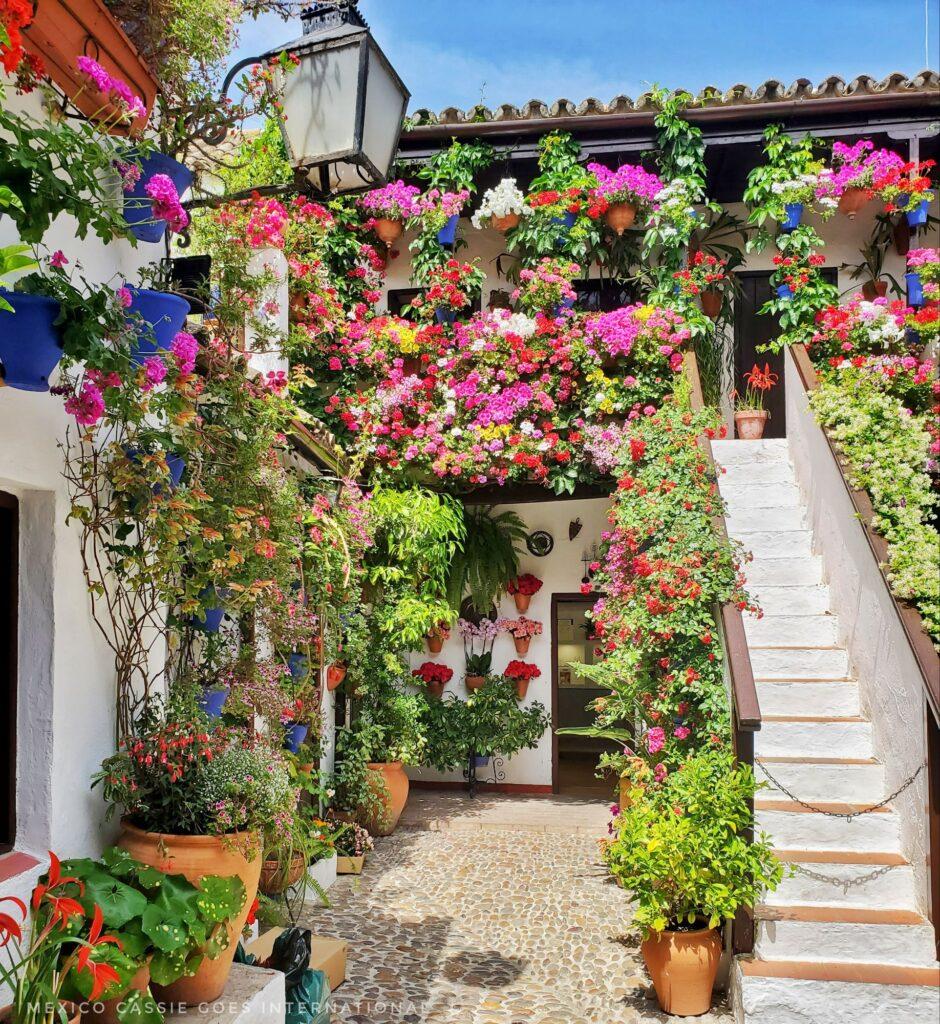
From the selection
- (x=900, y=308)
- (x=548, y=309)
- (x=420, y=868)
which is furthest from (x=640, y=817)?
(x=900, y=308)

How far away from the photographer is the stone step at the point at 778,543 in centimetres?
712

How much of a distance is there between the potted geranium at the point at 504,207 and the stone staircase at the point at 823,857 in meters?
4.32

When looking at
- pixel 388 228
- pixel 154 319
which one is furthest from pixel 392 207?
pixel 154 319

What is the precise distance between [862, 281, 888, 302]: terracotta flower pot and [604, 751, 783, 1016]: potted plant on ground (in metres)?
6.35

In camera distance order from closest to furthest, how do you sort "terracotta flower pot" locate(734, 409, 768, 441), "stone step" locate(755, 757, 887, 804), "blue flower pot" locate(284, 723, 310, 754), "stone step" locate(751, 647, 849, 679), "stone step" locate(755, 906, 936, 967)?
"stone step" locate(755, 906, 936, 967), "stone step" locate(755, 757, 887, 804), "stone step" locate(751, 647, 849, 679), "blue flower pot" locate(284, 723, 310, 754), "terracotta flower pot" locate(734, 409, 768, 441)

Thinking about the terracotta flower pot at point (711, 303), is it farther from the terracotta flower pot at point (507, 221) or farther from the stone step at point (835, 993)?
the stone step at point (835, 993)

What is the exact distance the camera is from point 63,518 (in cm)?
304

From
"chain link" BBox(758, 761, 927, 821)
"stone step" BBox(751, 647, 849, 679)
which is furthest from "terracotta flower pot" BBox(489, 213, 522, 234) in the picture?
"chain link" BBox(758, 761, 927, 821)

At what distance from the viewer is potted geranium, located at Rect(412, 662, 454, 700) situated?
9.70 metres

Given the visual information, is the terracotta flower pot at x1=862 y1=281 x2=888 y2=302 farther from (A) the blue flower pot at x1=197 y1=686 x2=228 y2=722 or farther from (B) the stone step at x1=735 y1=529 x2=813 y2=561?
(A) the blue flower pot at x1=197 y1=686 x2=228 y2=722

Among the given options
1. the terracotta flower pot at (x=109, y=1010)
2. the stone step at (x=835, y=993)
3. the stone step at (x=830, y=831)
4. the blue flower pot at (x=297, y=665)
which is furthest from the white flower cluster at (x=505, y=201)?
the terracotta flower pot at (x=109, y=1010)

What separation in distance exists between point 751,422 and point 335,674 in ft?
15.8

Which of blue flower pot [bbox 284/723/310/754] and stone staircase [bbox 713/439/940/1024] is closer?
stone staircase [bbox 713/439/940/1024]

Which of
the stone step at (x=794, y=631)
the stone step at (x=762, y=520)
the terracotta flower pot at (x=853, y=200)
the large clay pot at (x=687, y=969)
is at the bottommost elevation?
the large clay pot at (x=687, y=969)
